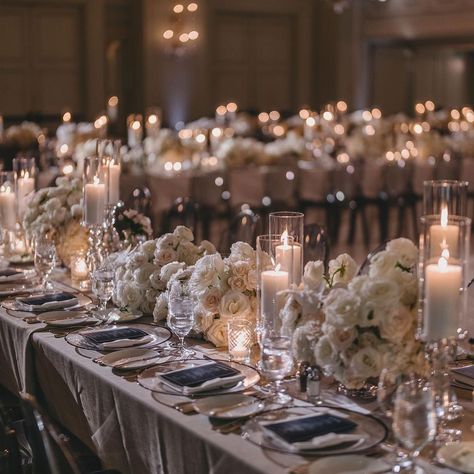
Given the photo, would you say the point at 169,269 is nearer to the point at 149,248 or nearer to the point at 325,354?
the point at 149,248

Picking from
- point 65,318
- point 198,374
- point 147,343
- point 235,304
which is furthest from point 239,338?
point 65,318

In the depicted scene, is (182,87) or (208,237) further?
(182,87)

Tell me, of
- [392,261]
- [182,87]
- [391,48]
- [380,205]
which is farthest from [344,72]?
[392,261]

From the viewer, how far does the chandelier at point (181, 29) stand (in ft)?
46.8

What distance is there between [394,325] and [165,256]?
135 cm

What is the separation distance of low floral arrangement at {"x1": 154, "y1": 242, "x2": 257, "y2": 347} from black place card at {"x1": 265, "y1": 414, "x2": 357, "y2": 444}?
782mm

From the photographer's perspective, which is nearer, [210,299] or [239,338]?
[239,338]

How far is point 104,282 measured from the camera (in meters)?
3.71

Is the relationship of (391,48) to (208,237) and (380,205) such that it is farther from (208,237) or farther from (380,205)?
(208,237)

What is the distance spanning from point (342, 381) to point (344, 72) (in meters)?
13.7

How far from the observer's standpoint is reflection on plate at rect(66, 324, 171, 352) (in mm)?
3357

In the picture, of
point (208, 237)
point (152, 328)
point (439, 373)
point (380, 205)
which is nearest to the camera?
point (439, 373)

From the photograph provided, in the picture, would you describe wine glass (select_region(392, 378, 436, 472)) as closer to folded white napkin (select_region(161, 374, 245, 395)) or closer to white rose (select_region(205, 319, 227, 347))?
folded white napkin (select_region(161, 374, 245, 395))

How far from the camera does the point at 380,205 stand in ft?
32.0
